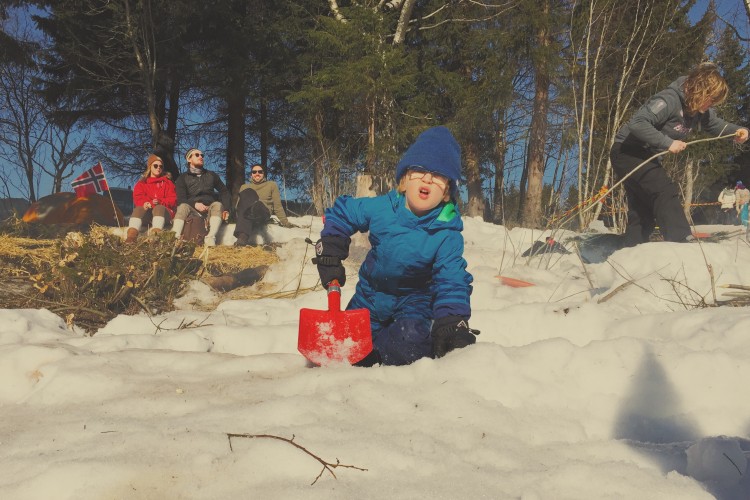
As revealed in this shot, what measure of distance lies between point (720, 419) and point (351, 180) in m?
6.93

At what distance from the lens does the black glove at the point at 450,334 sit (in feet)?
7.29

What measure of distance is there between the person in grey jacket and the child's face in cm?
243

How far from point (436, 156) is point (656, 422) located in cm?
135

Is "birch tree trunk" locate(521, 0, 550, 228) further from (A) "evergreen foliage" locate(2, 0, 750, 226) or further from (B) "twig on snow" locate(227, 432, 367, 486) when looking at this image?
(B) "twig on snow" locate(227, 432, 367, 486)

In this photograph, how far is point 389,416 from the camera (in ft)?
5.41

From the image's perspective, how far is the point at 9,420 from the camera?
166 centimetres

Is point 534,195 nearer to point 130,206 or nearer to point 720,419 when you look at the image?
point 720,419

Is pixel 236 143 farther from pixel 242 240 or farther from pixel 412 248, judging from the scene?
pixel 412 248

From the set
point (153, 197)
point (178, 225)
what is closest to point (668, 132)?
point (178, 225)

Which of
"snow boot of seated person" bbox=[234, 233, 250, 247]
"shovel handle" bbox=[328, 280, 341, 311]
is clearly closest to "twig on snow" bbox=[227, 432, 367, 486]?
"shovel handle" bbox=[328, 280, 341, 311]

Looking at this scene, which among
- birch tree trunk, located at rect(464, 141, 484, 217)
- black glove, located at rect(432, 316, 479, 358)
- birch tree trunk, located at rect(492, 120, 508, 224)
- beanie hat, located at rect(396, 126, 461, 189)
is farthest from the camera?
birch tree trunk, located at rect(464, 141, 484, 217)

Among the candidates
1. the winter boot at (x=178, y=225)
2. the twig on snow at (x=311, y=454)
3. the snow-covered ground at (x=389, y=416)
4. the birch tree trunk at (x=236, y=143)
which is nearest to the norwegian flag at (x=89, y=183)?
the winter boot at (x=178, y=225)

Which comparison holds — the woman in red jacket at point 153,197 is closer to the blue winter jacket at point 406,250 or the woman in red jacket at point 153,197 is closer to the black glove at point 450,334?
the blue winter jacket at point 406,250

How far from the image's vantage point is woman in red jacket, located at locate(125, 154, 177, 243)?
670cm
